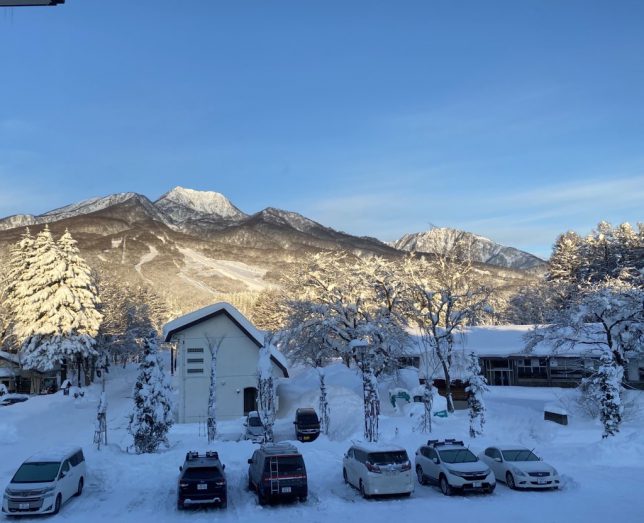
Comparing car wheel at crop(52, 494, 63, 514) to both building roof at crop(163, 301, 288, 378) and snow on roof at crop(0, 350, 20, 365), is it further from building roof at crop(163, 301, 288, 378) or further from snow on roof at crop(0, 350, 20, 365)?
snow on roof at crop(0, 350, 20, 365)

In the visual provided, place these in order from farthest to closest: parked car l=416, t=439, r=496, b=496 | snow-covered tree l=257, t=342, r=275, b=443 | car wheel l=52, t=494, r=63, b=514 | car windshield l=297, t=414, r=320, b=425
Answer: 1. car windshield l=297, t=414, r=320, b=425
2. snow-covered tree l=257, t=342, r=275, b=443
3. parked car l=416, t=439, r=496, b=496
4. car wheel l=52, t=494, r=63, b=514

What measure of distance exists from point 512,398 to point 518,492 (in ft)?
93.0

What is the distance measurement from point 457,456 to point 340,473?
4.66 meters

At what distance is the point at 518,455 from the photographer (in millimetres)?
19188

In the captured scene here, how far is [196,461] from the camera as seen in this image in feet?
58.7

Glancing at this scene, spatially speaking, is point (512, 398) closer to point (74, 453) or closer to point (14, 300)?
point (74, 453)

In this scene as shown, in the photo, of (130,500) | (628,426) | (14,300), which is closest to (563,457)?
(628,426)

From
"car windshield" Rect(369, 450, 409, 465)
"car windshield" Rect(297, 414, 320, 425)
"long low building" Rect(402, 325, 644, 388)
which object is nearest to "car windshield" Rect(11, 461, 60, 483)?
"car windshield" Rect(369, 450, 409, 465)

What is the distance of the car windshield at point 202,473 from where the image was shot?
16.8m

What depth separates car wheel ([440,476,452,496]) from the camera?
58.6 feet

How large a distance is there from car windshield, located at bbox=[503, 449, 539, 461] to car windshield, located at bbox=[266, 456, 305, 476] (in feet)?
23.9

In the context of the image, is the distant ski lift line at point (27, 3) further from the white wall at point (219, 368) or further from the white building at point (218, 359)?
the white wall at point (219, 368)

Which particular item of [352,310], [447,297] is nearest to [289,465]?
[447,297]

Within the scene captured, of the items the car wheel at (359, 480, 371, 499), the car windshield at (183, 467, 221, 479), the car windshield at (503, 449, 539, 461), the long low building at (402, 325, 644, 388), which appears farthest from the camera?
the long low building at (402, 325, 644, 388)
